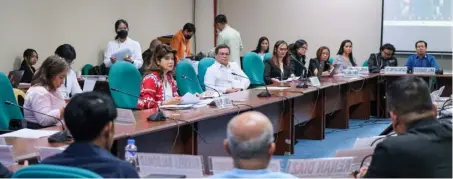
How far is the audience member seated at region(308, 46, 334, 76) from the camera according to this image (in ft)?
26.9

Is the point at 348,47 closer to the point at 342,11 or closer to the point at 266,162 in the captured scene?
the point at 342,11

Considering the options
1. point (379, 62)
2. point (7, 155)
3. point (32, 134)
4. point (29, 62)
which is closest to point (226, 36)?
point (379, 62)

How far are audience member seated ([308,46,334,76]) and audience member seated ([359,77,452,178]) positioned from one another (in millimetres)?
5688

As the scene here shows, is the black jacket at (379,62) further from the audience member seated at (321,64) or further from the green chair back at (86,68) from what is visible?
the green chair back at (86,68)

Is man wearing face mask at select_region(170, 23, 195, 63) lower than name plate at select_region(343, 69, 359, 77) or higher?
higher

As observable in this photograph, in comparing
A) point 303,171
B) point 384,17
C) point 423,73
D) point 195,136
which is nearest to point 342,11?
point 384,17

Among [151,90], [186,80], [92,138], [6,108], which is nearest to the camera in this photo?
[92,138]

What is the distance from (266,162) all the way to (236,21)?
10299 millimetres

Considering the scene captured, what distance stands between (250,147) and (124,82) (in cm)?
346

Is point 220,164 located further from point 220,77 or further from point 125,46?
point 125,46

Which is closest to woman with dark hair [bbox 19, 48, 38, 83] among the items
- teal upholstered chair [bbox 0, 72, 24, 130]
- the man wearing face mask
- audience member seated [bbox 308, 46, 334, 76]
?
the man wearing face mask

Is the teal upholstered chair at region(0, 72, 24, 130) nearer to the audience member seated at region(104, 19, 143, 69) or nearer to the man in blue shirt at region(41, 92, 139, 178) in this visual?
the man in blue shirt at region(41, 92, 139, 178)

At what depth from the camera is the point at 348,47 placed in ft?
29.6

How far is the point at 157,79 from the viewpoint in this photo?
512 centimetres
